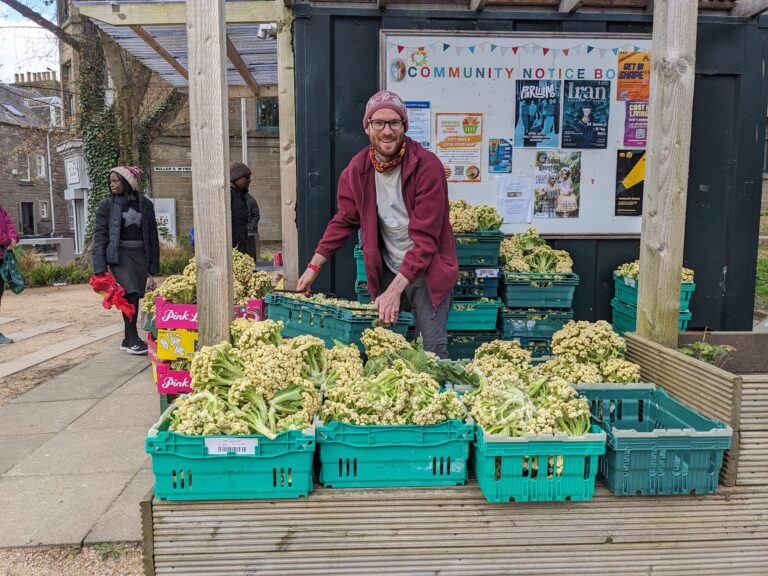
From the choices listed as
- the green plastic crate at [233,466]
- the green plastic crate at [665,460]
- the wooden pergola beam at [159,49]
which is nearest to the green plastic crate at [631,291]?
the green plastic crate at [665,460]

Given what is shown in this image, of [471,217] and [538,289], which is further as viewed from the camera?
[538,289]

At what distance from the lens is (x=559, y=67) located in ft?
19.6

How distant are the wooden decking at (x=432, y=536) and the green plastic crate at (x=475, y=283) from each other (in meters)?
3.11

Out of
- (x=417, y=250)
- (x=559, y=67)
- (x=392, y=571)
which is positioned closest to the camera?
(x=392, y=571)

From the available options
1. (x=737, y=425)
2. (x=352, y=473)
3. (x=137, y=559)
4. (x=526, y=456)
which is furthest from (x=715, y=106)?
(x=137, y=559)

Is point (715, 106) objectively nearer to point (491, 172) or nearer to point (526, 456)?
point (491, 172)

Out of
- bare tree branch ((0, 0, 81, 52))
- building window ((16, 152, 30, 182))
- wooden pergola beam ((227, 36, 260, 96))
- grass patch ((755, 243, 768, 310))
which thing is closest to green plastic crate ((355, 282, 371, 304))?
wooden pergola beam ((227, 36, 260, 96))

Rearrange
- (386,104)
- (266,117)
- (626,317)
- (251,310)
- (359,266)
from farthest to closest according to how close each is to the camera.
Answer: (266,117)
(626,317)
(359,266)
(251,310)
(386,104)

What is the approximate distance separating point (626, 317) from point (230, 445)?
448 cm

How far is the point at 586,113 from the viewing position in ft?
19.9

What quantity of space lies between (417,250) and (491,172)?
8.79ft

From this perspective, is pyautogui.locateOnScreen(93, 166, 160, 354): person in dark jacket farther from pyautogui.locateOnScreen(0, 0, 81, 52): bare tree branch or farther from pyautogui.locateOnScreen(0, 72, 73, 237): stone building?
pyautogui.locateOnScreen(0, 72, 73, 237): stone building

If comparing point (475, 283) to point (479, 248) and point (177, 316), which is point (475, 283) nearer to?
point (479, 248)

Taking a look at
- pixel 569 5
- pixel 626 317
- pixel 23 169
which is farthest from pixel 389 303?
pixel 23 169
